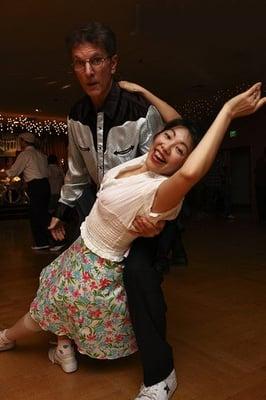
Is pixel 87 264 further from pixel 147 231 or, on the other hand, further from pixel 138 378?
pixel 138 378

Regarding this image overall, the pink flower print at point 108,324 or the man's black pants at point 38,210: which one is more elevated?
the pink flower print at point 108,324

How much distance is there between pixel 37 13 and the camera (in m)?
4.09

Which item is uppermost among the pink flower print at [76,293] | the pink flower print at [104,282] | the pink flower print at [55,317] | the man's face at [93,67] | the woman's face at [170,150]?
the man's face at [93,67]

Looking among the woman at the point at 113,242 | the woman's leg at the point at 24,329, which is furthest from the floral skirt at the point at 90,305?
the woman's leg at the point at 24,329

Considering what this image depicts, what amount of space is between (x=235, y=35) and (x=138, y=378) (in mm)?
4359

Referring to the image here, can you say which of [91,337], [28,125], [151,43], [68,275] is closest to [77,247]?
[68,275]

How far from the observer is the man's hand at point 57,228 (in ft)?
5.68

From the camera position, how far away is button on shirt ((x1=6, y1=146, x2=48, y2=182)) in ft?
13.9

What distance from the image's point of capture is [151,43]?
4.93m

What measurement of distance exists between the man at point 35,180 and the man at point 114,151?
2.66 metres

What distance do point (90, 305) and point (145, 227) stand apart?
0.35 metres

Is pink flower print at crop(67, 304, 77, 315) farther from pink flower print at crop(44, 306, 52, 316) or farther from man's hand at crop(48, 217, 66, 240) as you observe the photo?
man's hand at crop(48, 217, 66, 240)

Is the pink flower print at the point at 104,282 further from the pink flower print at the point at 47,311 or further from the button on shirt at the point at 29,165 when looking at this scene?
the button on shirt at the point at 29,165

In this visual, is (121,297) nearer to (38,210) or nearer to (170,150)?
(170,150)
